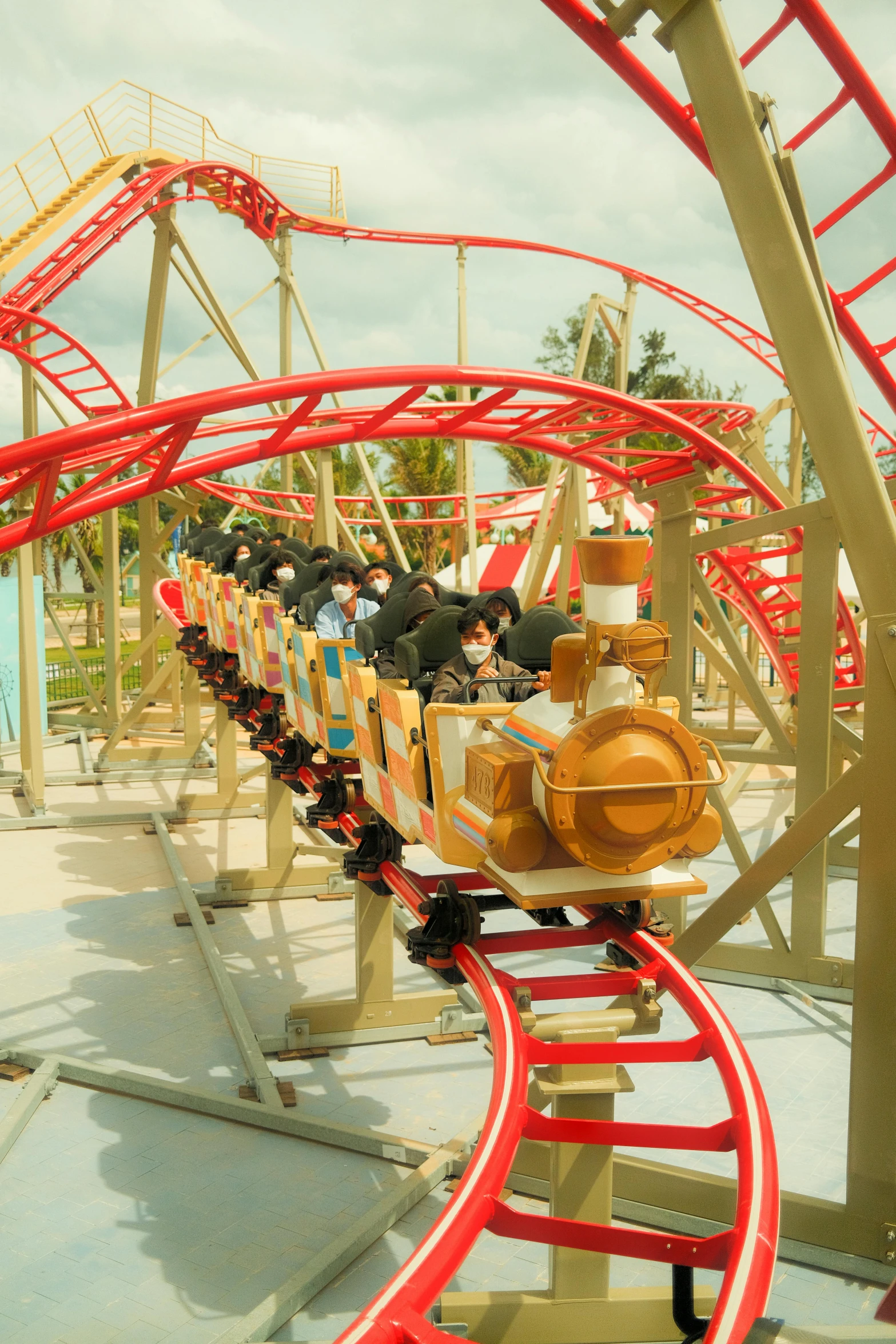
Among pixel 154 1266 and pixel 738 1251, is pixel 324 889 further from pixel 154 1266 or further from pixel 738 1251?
pixel 738 1251

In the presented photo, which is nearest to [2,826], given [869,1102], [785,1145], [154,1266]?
[154,1266]

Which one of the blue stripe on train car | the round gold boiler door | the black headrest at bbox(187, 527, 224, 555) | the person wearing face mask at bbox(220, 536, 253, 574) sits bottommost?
the round gold boiler door

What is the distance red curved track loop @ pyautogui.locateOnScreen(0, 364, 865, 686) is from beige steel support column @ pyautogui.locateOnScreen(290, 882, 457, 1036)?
217 centimetres

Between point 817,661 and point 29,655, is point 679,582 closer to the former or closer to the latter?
point 817,661

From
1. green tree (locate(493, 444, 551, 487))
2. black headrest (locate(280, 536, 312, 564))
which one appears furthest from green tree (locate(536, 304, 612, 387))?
black headrest (locate(280, 536, 312, 564))

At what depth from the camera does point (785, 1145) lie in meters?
3.82

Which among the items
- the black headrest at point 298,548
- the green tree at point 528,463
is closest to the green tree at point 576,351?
the green tree at point 528,463

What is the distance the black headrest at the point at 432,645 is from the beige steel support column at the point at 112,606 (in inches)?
308

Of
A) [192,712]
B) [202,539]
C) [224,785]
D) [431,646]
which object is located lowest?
[224,785]

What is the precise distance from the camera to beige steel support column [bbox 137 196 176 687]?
1041cm

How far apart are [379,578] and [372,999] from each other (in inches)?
119

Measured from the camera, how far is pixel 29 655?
356 inches

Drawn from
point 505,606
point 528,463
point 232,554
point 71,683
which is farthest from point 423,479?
point 505,606

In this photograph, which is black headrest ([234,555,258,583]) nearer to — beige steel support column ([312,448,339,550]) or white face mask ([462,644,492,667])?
beige steel support column ([312,448,339,550])
